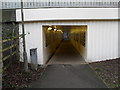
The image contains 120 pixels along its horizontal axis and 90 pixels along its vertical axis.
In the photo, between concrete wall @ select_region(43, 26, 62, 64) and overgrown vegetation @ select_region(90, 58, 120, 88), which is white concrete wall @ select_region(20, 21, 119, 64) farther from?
overgrown vegetation @ select_region(90, 58, 120, 88)

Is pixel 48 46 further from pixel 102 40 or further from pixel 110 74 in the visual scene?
pixel 110 74

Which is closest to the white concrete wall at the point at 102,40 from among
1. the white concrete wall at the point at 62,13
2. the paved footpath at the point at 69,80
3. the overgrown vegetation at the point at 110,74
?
the white concrete wall at the point at 62,13

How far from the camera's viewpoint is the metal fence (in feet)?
27.5

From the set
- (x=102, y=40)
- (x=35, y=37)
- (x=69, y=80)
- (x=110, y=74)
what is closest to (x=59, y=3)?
(x=35, y=37)

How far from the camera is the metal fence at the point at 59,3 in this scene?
27.5ft

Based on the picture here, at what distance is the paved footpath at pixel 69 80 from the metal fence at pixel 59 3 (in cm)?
352

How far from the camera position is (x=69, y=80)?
5.96 m

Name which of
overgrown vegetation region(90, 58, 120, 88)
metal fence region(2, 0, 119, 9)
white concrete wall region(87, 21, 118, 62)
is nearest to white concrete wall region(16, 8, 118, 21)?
metal fence region(2, 0, 119, 9)

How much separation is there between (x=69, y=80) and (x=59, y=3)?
14.4 feet

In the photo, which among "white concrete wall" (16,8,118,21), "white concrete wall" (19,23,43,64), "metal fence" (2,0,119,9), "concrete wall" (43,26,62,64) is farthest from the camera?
"concrete wall" (43,26,62,64)

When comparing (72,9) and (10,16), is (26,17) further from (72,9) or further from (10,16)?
(72,9)

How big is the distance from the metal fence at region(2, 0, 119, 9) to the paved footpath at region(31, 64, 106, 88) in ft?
11.6

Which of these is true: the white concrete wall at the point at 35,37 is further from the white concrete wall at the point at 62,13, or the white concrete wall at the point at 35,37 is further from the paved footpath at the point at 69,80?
the paved footpath at the point at 69,80

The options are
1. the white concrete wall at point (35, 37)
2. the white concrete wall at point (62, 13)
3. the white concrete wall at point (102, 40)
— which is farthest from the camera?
the white concrete wall at point (102, 40)
